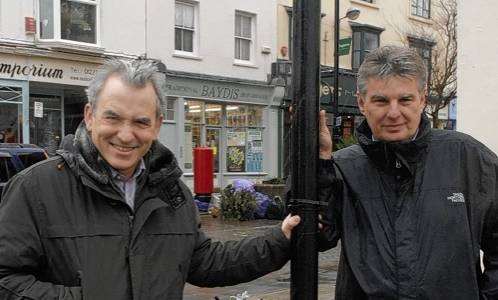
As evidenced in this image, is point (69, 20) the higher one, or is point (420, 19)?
point (420, 19)

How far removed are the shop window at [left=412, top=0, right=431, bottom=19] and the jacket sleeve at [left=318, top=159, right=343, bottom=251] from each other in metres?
25.3

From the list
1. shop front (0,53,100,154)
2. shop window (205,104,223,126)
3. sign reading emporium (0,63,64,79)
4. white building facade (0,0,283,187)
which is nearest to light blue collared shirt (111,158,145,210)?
shop front (0,53,100,154)

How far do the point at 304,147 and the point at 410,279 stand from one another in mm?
585

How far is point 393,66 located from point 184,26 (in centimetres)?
1749

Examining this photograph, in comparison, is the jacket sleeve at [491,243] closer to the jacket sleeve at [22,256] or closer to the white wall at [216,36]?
the jacket sleeve at [22,256]

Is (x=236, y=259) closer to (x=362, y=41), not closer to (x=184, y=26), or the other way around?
(x=184, y=26)

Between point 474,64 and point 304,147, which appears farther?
point 474,64

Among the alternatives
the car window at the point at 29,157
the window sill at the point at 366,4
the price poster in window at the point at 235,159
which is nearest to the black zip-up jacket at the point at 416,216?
the car window at the point at 29,157

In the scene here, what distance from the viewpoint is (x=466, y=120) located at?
4164 mm

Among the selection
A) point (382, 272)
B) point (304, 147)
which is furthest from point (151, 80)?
point (382, 272)

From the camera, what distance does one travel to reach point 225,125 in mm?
20562

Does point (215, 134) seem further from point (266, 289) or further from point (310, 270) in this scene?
point (310, 270)

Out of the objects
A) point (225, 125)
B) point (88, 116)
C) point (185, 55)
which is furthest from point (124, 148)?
point (225, 125)

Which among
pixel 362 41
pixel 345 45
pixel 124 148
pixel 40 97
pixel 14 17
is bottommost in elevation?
pixel 124 148
